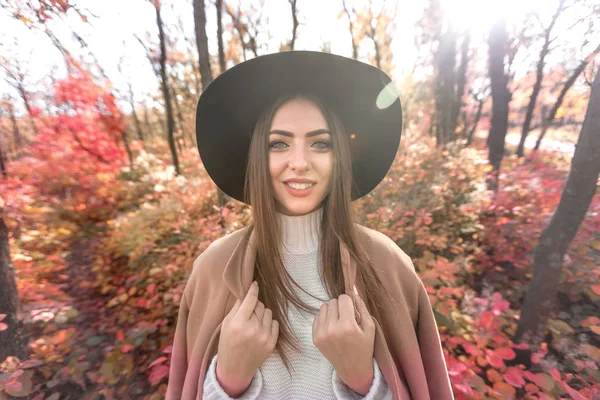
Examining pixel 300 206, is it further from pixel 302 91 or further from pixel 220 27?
pixel 220 27

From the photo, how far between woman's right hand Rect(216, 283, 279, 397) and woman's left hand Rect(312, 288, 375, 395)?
19cm

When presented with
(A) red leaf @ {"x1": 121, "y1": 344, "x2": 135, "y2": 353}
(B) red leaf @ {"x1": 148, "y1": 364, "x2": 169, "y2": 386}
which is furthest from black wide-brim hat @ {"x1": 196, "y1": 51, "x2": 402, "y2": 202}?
(A) red leaf @ {"x1": 121, "y1": 344, "x2": 135, "y2": 353}

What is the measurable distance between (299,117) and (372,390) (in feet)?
3.84

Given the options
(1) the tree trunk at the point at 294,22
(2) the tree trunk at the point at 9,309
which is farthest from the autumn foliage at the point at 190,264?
(1) the tree trunk at the point at 294,22

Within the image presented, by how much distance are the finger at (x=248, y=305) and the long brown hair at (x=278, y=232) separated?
16 cm

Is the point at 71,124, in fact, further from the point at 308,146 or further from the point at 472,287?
the point at 472,287

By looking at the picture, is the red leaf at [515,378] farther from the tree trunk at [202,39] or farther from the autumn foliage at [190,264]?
the tree trunk at [202,39]

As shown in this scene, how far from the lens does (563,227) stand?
238cm

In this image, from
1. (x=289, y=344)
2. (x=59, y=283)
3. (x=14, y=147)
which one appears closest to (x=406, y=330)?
(x=289, y=344)

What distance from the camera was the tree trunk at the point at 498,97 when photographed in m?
6.48

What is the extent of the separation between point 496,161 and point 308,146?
7.24 m

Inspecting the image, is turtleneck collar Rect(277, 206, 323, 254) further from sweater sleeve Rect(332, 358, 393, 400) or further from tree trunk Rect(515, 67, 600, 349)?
tree trunk Rect(515, 67, 600, 349)

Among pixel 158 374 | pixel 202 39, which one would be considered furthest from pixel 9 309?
pixel 202 39

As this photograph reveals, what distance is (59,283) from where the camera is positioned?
5.03 m
